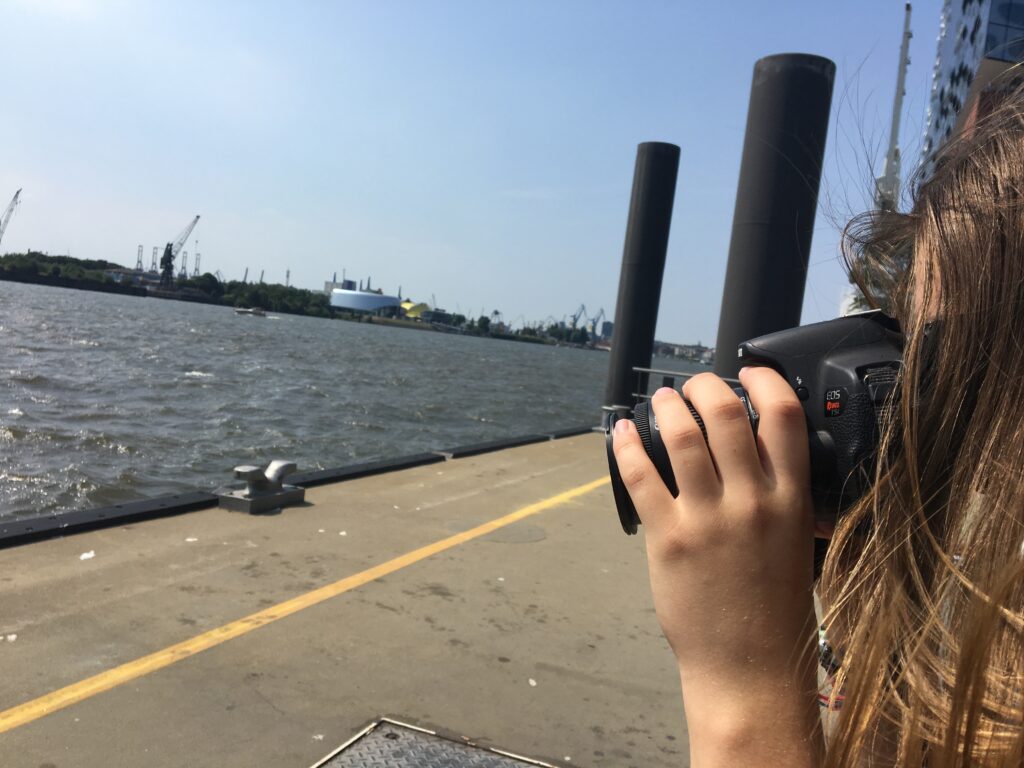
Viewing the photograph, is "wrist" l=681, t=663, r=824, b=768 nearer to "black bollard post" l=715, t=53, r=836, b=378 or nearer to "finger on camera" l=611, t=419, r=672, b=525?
"finger on camera" l=611, t=419, r=672, b=525

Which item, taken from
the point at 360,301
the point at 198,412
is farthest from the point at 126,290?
the point at 198,412

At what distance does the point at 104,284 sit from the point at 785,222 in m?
105

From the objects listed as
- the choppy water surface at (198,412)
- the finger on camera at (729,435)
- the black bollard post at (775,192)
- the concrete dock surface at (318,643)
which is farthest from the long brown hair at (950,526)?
the choppy water surface at (198,412)

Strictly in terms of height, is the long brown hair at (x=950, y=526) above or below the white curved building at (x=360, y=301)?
below

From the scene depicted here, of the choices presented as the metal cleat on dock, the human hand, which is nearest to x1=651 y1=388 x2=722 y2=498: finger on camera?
the human hand

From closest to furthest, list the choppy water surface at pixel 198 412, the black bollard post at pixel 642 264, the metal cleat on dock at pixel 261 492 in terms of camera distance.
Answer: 1. the metal cleat on dock at pixel 261 492
2. the choppy water surface at pixel 198 412
3. the black bollard post at pixel 642 264

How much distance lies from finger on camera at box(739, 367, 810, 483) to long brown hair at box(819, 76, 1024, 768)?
0.07 m

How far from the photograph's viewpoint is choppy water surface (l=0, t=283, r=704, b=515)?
9672mm

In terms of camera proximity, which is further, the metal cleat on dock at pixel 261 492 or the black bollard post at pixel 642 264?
the black bollard post at pixel 642 264

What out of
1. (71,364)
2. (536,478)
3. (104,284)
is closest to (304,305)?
(104,284)

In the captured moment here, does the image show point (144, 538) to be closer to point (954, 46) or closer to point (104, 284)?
point (954, 46)

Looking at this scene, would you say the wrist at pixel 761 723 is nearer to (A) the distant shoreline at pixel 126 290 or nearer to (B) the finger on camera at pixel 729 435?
(B) the finger on camera at pixel 729 435

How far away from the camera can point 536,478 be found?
702 cm

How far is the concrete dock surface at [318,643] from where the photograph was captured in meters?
2.55
